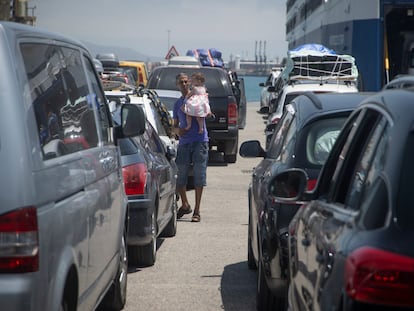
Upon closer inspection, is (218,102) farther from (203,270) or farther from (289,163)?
(289,163)

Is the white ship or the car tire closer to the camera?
the car tire

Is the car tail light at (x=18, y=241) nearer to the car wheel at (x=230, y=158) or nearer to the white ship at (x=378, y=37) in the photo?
the car wheel at (x=230, y=158)

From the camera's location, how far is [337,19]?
92.9 feet

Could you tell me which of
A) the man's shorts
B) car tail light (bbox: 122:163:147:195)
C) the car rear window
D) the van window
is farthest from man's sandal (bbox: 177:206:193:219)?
the car rear window

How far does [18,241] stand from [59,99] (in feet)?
4.03

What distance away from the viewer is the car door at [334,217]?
3789 mm

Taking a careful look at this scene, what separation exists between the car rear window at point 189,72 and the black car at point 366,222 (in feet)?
52.1

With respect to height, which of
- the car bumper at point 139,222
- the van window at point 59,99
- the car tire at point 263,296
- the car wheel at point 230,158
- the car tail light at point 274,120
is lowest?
the car wheel at point 230,158

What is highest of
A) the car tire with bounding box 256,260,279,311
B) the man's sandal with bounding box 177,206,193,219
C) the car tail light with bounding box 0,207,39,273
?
the car tail light with bounding box 0,207,39,273

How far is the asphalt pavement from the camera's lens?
316 inches

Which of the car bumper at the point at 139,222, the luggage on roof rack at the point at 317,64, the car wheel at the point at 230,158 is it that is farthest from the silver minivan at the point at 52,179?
the luggage on roof rack at the point at 317,64

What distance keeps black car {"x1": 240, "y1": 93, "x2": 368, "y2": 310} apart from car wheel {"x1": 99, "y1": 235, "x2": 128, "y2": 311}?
1.01 meters

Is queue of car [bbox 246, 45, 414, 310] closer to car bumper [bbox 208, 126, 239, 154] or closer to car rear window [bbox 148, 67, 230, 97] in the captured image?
car bumper [bbox 208, 126, 239, 154]

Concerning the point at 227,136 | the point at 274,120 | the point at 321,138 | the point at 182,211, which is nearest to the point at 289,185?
the point at 321,138
